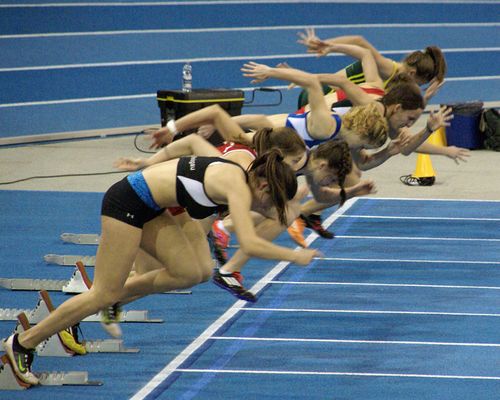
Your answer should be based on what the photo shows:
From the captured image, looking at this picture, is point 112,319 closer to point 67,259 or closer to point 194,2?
point 67,259

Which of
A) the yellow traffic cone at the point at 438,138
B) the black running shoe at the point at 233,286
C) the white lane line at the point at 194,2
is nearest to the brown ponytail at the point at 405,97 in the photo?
the black running shoe at the point at 233,286

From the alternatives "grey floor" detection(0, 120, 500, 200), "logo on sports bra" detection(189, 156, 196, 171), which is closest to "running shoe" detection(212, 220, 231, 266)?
"logo on sports bra" detection(189, 156, 196, 171)

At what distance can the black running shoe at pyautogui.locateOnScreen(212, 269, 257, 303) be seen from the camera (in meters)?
7.13

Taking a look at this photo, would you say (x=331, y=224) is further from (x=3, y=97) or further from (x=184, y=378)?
(x=3, y=97)

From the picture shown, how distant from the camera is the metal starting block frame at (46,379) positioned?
6.27m

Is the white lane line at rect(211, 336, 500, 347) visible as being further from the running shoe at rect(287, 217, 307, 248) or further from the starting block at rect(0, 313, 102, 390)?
the running shoe at rect(287, 217, 307, 248)

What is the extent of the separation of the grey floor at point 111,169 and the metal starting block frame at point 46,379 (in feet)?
19.2

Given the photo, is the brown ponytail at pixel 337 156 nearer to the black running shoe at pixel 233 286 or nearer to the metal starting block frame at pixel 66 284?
the black running shoe at pixel 233 286

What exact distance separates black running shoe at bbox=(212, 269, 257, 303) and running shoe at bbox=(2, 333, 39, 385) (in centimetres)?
145

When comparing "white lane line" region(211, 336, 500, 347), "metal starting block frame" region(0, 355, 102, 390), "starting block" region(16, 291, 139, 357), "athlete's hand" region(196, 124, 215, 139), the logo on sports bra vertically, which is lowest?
"white lane line" region(211, 336, 500, 347)

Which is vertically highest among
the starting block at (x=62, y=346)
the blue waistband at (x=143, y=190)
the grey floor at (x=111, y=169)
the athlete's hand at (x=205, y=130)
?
the blue waistband at (x=143, y=190)

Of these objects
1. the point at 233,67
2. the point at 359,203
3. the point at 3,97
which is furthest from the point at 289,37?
the point at 359,203

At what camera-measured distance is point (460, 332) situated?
738cm

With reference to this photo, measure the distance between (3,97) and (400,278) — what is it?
8.39 metres
